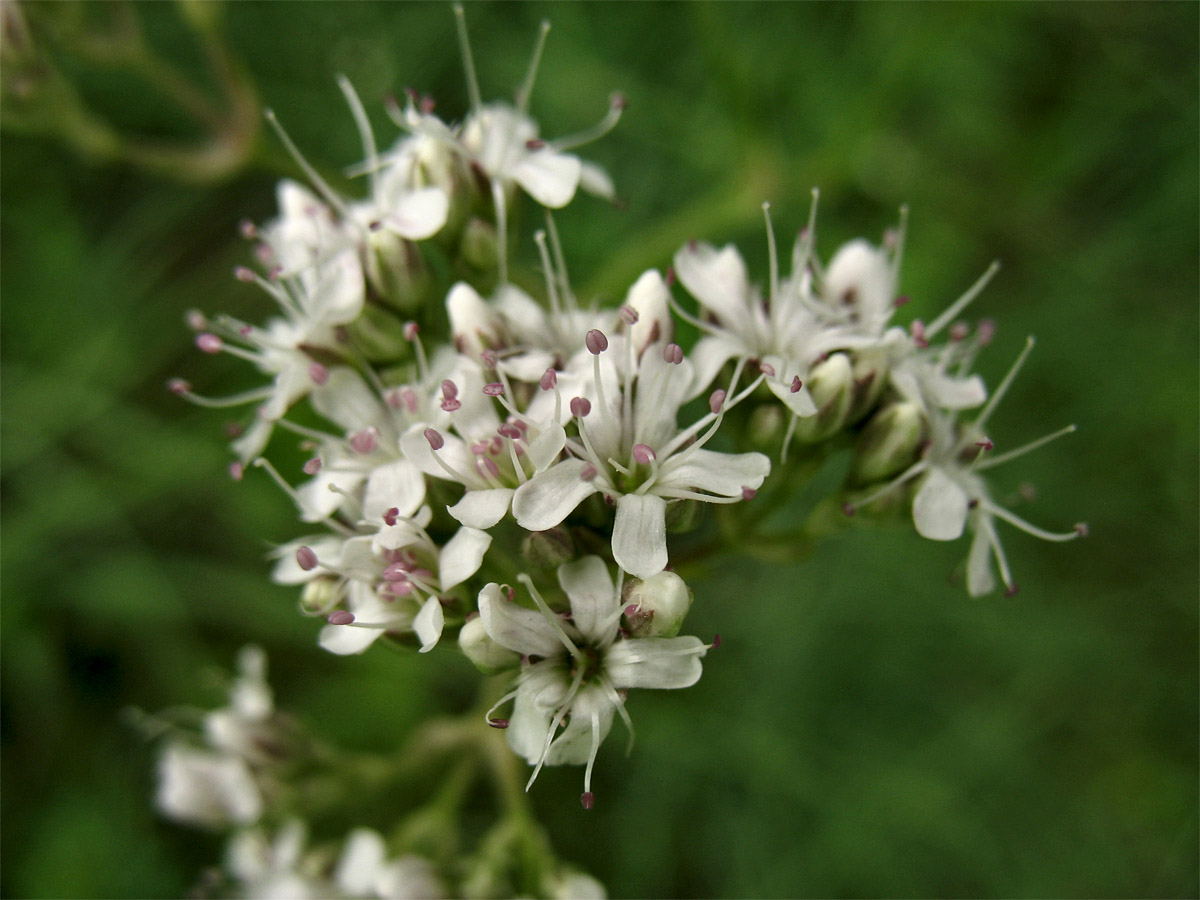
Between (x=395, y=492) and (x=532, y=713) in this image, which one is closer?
(x=532, y=713)

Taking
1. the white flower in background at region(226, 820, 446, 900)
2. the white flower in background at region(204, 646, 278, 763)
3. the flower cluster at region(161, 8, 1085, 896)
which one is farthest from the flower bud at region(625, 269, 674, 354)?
the white flower in background at region(204, 646, 278, 763)

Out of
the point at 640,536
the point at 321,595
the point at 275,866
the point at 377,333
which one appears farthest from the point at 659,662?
the point at 275,866

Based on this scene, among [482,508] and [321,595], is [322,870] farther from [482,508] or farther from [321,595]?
[482,508]

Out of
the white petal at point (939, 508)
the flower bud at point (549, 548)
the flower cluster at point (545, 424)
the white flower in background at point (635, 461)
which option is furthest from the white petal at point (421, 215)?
the white petal at point (939, 508)

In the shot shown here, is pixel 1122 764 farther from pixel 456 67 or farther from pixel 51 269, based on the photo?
pixel 51 269

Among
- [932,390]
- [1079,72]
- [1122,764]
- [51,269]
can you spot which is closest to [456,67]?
[51,269]

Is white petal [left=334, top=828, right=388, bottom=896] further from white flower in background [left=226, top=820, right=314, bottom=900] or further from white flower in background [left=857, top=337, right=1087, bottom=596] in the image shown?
white flower in background [left=857, top=337, right=1087, bottom=596]
